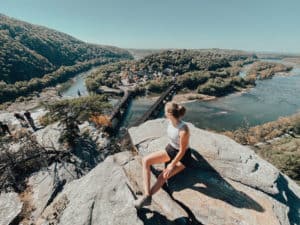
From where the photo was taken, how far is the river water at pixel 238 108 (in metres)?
68.8

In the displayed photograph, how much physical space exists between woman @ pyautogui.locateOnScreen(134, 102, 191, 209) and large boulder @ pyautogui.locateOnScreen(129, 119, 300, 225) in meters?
1.24

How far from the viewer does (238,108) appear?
80688 millimetres

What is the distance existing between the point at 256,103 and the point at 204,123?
104ft

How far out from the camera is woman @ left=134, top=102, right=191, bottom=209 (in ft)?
22.3

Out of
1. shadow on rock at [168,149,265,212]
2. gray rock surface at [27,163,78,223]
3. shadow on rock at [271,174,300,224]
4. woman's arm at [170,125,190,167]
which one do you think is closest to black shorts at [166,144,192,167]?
woman's arm at [170,125,190,167]

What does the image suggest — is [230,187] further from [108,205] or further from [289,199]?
[108,205]

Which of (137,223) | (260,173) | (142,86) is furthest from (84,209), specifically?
(142,86)

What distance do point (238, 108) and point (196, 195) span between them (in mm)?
78796

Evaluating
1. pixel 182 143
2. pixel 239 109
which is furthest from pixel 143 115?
pixel 182 143

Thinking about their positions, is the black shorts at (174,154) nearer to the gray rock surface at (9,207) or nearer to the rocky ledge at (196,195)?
the rocky ledge at (196,195)

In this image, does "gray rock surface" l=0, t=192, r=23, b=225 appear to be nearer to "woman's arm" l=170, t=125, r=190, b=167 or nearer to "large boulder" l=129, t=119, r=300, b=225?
"large boulder" l=129, t=119, r=300, b=225

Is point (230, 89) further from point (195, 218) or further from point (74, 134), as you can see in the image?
point (195, 218)

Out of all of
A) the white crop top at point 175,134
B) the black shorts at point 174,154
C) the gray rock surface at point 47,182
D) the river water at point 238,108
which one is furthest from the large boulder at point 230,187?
the river water at point 238,108

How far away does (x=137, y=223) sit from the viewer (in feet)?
21.2
